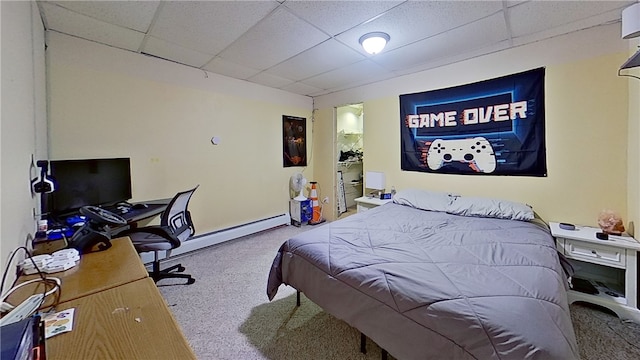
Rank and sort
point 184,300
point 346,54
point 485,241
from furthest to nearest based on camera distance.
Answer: point 346,54 < point 184,300 < point 485,241

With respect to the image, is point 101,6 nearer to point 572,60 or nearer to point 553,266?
Result: point 553,266

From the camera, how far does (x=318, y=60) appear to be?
3.16 metres

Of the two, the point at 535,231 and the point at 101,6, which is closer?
the point at 101,6

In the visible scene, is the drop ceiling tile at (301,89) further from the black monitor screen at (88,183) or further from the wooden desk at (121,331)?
the wooden desk at (121,331)

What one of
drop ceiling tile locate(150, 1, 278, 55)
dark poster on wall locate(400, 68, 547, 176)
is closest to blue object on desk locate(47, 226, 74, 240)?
drop ceiling tile locate(150, 1, 278, 55)

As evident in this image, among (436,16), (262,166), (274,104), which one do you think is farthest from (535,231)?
(274,104)

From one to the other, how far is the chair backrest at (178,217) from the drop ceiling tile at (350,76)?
8.01 feet

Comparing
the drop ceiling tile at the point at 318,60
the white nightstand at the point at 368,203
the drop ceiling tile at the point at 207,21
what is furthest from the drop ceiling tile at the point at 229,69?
the white nightstand at the point at 368,203

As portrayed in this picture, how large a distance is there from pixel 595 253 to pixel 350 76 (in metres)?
3.29

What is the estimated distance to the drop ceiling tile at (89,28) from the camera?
2135 mm

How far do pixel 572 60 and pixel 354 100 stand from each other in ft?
8.65

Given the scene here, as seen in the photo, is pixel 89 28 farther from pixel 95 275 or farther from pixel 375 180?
pixel 375 180

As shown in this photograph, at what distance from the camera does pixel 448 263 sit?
161cm

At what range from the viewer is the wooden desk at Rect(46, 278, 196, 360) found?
2.49 ft
